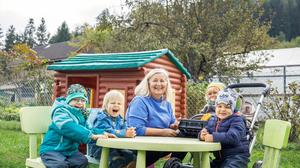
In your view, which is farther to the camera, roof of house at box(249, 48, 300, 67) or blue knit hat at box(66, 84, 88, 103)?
roof of house at box(249, 48, 300, 67)

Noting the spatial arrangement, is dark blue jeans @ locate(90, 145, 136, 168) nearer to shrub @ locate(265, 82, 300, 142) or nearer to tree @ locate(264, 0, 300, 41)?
shrub @ locate(265, 82, 300, 142)

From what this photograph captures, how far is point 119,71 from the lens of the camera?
7.29 m

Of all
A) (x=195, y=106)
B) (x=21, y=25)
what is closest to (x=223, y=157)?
(x=195, y=106)

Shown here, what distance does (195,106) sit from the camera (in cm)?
1027

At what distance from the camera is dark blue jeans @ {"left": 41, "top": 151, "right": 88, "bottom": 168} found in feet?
11.5

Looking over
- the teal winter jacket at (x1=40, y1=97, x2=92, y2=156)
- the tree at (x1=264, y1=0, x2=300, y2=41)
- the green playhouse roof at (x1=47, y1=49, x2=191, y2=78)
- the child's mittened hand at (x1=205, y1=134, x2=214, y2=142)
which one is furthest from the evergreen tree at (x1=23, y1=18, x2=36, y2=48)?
the child's mittened hand at (x1=205, y1=134, x2=214, y2=142)

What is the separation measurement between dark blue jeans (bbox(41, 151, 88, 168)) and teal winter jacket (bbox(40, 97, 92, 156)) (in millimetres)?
37

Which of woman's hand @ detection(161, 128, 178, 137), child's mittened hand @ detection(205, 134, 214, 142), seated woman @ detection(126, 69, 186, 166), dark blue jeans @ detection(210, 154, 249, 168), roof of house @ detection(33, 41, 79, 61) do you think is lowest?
dark blue jeans @ detection(210, 154, 249, 168)

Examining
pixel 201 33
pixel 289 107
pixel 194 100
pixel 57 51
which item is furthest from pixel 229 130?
pixel 57 51

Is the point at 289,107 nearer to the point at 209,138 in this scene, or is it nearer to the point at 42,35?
the point at 209,138

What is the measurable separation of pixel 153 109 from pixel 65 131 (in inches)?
35.6

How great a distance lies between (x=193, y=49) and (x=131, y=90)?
8061 mm

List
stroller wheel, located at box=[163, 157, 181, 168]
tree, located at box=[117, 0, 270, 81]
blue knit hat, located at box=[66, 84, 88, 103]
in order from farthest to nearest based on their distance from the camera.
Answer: tree, located at box=[117, 0, 270, 81] < blue knit hat, located at box=[66, 84, 88, 103] < stroller wheel, located at box=[163, 157, 181, 168]

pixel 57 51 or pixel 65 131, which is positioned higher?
pixel 57 51
